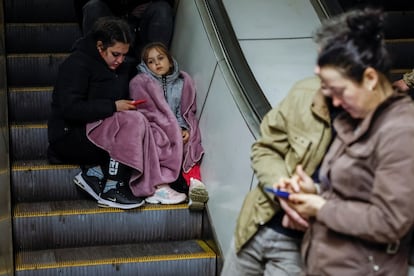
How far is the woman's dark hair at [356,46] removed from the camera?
1.73m

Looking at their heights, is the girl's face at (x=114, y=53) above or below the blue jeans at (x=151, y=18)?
below

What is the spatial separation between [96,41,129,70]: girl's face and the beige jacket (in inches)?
71.7

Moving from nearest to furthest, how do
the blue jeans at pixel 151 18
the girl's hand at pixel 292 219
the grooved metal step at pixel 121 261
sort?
the girl's hand at pixel 292 219 → the grooved metal step at pixel 121 261 → the blue jeans at pixel 151 18

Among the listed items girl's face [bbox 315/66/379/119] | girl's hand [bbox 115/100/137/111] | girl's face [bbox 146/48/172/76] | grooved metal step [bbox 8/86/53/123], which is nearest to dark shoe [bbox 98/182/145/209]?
girl's hand [bbox 115/100/137/111]

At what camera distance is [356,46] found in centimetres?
174

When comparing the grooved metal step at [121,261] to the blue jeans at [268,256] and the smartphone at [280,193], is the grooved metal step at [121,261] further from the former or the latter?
the smartphone at [280,193]

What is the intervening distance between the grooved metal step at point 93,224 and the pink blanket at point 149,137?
0.50 feet

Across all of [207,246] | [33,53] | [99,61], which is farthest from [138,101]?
[33,53]

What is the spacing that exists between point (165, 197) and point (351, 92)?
2.23 m

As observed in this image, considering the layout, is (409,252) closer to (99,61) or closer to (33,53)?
(99,61)

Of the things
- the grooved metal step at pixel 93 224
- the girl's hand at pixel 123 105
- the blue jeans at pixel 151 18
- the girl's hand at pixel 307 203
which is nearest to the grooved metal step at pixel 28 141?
the grooved metal step at pixel 93 224

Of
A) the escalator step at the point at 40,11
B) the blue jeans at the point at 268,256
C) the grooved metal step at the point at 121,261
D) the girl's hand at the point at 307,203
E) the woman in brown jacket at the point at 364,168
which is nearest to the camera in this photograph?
the woman in brown jacket at the point at 364,168

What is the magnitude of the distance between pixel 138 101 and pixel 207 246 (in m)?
0.86

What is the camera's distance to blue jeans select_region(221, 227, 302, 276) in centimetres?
217
